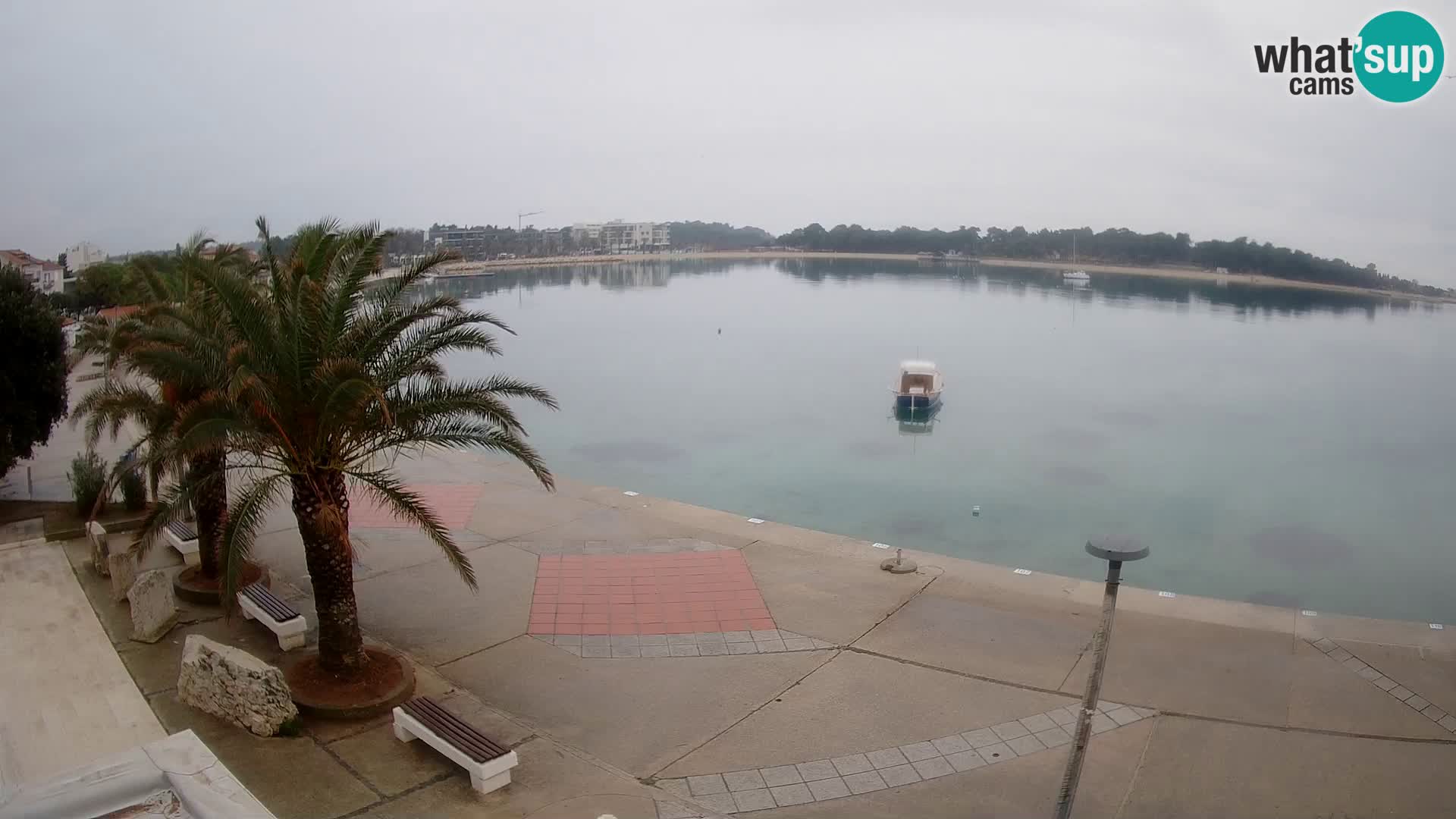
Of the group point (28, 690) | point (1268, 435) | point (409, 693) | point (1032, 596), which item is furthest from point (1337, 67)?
point (1268, 435)

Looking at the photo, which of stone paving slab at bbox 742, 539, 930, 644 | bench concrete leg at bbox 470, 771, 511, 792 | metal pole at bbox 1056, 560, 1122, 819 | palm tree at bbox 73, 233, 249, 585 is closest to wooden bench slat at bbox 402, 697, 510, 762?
bench concrete leg at bbox 470, 771, 511, 792

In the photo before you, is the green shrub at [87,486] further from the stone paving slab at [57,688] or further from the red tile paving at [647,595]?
the red tile paving at [647,595]

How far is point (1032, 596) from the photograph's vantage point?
10750 mm

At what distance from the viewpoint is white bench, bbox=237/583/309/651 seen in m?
8.77

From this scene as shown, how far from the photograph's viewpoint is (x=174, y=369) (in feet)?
25.4

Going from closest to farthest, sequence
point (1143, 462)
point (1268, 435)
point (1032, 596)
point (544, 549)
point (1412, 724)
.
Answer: point (1412, 724)
point (1032, 596)
point (544, 549)
point (1143, 462)
point (1268, 435)

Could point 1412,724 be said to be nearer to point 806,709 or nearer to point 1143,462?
point 806,709

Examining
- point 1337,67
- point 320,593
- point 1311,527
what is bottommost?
point 1311,527

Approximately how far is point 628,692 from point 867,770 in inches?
93.2

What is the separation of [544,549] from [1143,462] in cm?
2082

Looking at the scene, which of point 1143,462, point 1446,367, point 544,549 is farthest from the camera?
point 1446,367

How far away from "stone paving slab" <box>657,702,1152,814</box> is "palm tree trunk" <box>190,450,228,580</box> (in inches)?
243

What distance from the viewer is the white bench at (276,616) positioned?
28.8 feet

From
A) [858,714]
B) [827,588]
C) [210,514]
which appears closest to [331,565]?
[210,514]
